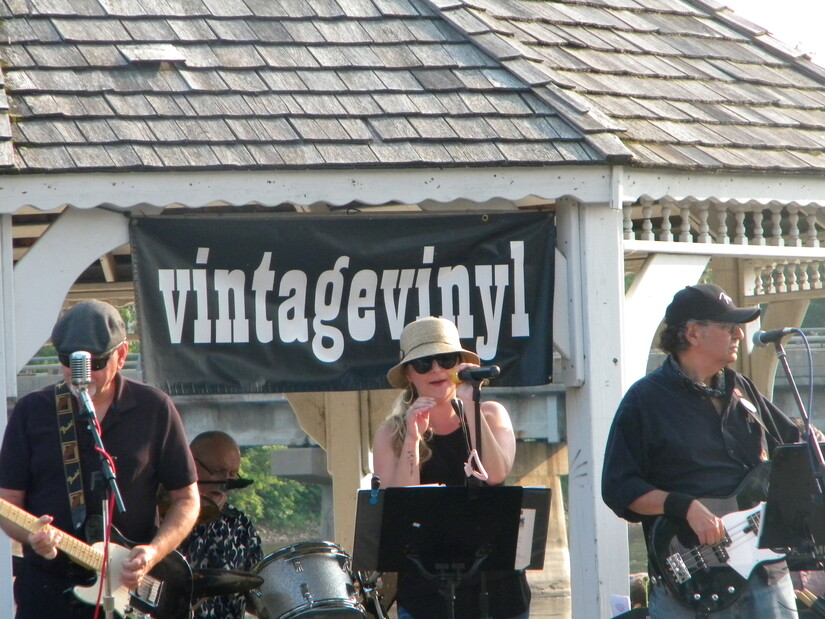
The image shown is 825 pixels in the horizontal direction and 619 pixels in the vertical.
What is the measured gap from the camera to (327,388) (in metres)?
5.61

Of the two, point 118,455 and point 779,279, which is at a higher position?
point 779,279

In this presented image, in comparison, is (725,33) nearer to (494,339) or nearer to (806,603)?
(494,339)

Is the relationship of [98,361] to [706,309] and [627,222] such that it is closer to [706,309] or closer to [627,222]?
[706,309]

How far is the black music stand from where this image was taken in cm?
416

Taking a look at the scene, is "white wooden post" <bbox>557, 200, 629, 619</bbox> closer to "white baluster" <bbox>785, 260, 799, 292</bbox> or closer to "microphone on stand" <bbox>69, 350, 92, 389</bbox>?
"microphone on stand" <bbox>69, 350, 92, 389</bbox>

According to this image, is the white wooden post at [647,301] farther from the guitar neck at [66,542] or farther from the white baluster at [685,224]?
the guitar neck at [66,542]

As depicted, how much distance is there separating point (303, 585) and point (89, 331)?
56.9 inches

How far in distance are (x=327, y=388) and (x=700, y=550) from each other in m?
1.93

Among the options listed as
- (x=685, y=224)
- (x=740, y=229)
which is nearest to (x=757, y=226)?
(x=740, y=229)

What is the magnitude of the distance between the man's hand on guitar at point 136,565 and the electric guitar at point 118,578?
55 mm

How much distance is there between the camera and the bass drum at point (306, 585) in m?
4.77

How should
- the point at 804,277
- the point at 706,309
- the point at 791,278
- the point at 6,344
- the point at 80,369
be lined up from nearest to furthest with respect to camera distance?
the point at 80,369, the point at 706,309, the point at 6,344, the point at 804,277, the point at 791,278

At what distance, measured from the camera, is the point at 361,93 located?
570cm

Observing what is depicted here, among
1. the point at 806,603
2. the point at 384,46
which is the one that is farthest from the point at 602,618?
the point at 384,46
